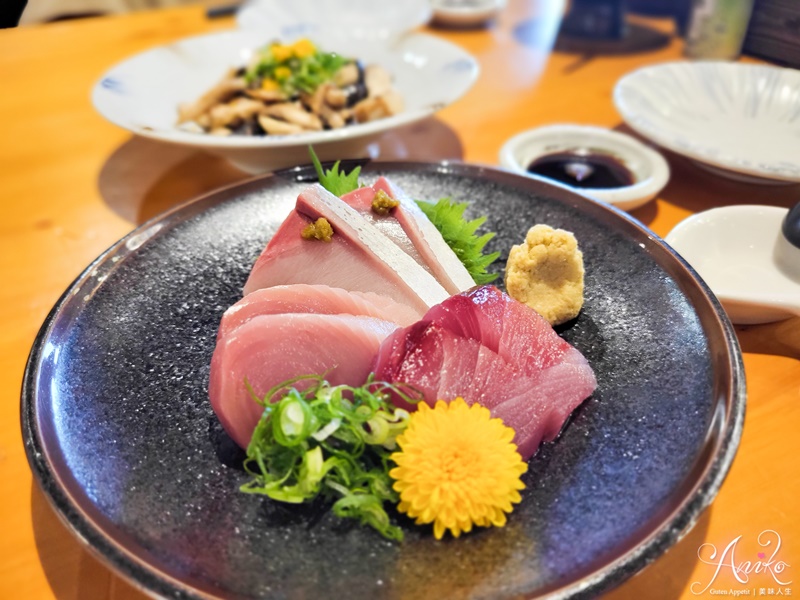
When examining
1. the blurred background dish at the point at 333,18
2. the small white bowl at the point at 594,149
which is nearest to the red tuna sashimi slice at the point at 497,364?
the small white bowl at the point at 594,149

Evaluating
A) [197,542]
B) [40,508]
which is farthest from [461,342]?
[40,508]

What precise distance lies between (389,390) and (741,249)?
1.46 meters

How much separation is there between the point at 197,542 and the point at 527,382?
2.52ft

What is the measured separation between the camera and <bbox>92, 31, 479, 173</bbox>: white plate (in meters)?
2.38

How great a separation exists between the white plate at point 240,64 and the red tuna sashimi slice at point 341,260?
0.68 metres

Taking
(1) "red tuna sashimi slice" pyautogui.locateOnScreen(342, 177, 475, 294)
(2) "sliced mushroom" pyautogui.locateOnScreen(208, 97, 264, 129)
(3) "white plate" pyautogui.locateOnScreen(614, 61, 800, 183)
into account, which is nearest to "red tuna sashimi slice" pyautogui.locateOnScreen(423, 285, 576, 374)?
(1) "red tuna sashimi slice" pyautogui.locateOnScreen(342, 177, 475, 294)

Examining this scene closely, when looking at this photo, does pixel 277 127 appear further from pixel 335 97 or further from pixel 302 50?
pixel 302 50

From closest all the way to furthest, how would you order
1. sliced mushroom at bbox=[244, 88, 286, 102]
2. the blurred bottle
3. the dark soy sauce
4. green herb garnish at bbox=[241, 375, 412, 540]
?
green herb garnish at bbox=[241, 375, 412, 540]
the dark soy sauce
sliced mushroom at bbox=[244, 88, 286, 102]
the blurred bottle

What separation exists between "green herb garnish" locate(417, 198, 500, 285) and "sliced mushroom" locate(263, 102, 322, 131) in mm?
1003

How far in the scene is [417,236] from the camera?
1784mm

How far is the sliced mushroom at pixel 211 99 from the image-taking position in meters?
2.85

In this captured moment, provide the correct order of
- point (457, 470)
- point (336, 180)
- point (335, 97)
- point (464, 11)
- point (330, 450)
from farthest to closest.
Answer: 1. point (464, 11)
2. point (335, 97)
3. point (336, 180)
4. point (330, 450)
5. point (457, 470)

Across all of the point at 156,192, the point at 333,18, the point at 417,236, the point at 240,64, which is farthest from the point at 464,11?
the point at 417,236

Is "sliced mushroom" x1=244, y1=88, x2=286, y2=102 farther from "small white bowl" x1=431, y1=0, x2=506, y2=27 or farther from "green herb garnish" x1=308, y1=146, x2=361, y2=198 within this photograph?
"small white bowl" x1=431, y1=0, x2=506, y2=27
